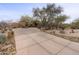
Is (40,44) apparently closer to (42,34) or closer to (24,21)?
(42,34)

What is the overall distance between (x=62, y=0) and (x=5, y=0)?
0.47 m

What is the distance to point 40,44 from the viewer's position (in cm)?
150

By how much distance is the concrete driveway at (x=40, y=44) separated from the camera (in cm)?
148

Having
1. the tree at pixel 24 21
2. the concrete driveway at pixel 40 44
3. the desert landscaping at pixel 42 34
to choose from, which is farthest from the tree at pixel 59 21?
the tree at pixel 24 21

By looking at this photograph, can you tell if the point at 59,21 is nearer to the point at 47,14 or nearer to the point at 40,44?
the point at 47,14

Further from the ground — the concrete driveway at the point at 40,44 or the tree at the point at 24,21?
the tree at the point at 24,21

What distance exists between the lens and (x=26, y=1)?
4.86ft

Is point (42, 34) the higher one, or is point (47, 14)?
point (47, 14)

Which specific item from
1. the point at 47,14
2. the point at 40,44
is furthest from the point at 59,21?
the point at 40,44

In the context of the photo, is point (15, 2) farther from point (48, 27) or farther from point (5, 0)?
point (48, 27)

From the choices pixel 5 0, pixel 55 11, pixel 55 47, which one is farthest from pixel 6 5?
pixel 55 47

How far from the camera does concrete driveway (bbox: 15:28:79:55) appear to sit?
58.2 inches

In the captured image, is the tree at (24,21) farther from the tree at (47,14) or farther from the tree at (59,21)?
the tree at (59,21)
